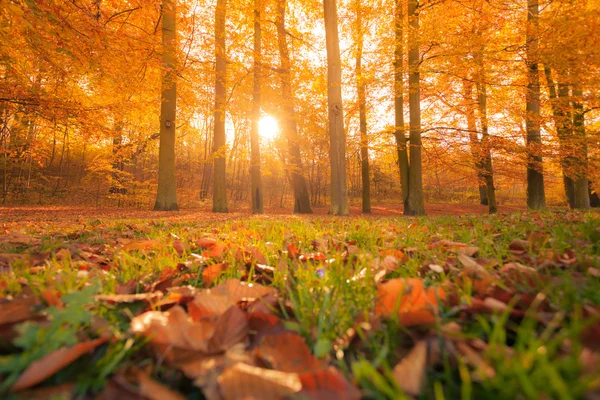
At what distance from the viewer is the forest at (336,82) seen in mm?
6531

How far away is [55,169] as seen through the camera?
21578mm

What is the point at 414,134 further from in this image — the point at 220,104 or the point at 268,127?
the point at 220,104

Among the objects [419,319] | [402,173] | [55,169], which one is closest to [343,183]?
[402,173]

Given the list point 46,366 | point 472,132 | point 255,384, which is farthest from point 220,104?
point 255,384

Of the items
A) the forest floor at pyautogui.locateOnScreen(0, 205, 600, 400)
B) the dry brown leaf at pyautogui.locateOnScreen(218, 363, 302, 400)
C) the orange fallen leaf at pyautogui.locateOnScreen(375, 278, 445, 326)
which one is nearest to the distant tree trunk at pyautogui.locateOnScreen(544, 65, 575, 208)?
the forest floor at pyautogui.locateOnScreen(0, 205, 600, 400)

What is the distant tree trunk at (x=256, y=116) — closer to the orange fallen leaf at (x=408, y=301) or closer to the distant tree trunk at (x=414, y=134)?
the distant tree trunk at (x=414, y=134)

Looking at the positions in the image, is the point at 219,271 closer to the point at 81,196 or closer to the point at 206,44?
the point at 206,44

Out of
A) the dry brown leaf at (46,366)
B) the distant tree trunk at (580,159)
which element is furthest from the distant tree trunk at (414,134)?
the dry brown leaf at (46,366)

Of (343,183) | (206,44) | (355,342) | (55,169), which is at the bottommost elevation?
(355,342)

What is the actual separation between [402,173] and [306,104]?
4.09 m

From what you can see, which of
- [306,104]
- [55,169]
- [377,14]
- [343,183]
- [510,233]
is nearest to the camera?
[510,233]

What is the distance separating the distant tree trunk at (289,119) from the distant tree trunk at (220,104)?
6.53 ft

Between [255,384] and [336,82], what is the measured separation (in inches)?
281

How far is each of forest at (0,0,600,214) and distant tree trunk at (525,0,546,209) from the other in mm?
45
